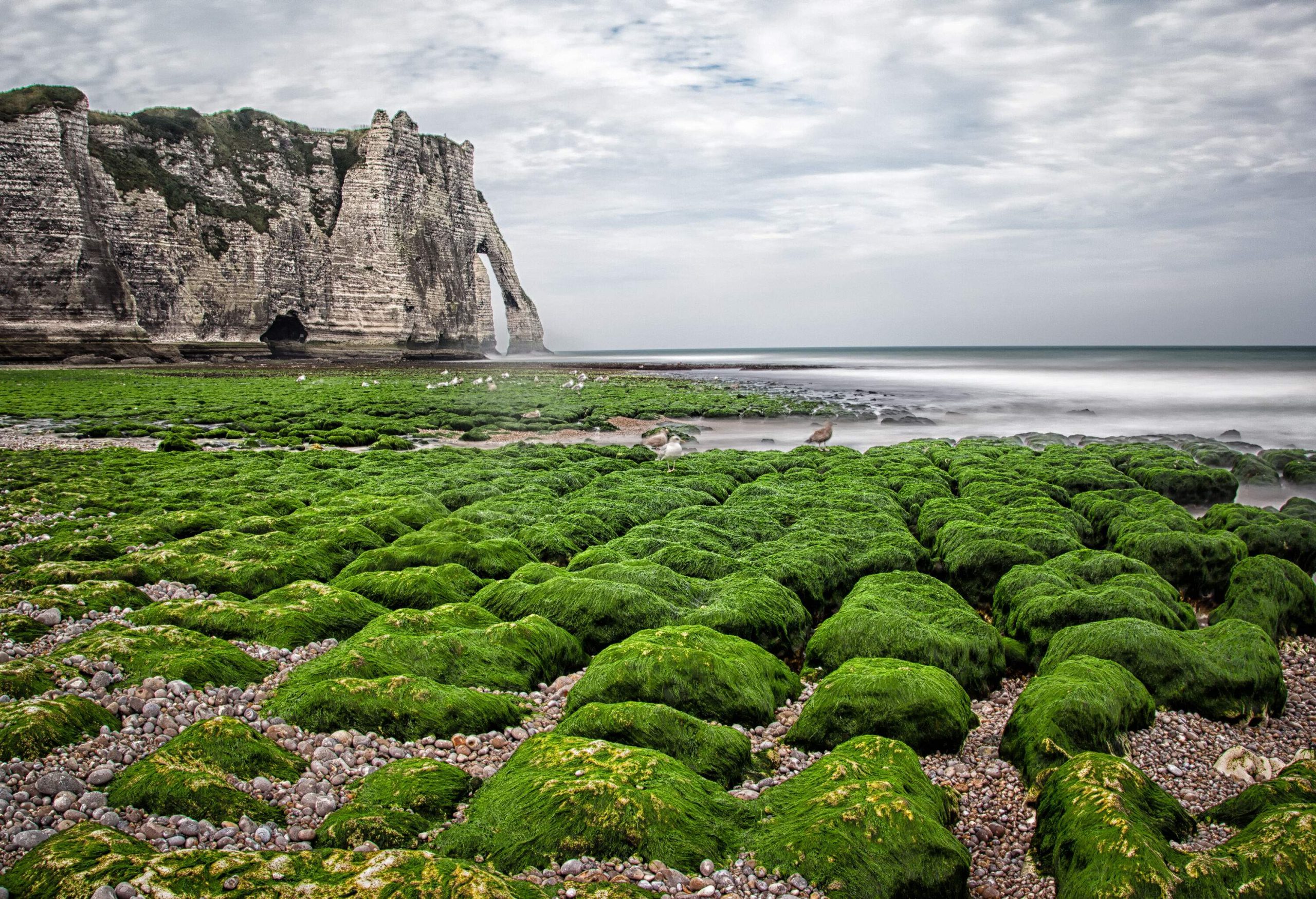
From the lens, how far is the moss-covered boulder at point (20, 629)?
5.60 metres

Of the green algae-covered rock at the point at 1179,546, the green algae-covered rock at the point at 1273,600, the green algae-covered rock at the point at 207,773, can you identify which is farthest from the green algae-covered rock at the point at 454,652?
the green algae-covered rock at the point at 1179,546

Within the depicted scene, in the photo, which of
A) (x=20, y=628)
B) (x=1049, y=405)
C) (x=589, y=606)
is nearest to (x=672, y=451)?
(x=589, y=606)

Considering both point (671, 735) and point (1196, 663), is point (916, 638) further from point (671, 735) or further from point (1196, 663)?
point (671, 735)

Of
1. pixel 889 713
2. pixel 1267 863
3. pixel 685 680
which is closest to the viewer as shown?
pixel 1267 863

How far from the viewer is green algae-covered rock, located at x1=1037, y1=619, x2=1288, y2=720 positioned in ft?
19.5

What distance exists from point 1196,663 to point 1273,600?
2.66 m

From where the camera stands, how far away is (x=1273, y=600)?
25.3 ft

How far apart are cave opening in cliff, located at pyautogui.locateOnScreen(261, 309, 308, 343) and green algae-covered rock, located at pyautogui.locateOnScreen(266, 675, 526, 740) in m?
69.9

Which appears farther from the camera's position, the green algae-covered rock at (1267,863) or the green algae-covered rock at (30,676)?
the green algae-covered rock at (30,676)

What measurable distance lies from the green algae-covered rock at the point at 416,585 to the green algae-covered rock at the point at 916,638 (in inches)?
150

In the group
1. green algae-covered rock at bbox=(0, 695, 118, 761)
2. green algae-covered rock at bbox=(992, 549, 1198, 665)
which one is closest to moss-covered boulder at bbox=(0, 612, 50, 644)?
green algae-covered rock at bbox=(0, 695, 118, 761)

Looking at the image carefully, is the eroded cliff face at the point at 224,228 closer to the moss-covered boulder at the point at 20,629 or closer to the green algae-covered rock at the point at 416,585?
the green algae-covered rock at the point at 416,585

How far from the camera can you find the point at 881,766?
4352mm

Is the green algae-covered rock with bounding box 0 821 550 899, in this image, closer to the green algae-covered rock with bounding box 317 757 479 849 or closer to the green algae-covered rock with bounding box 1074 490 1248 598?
the green algae-covered rock with bounding box 317 757 479 849
